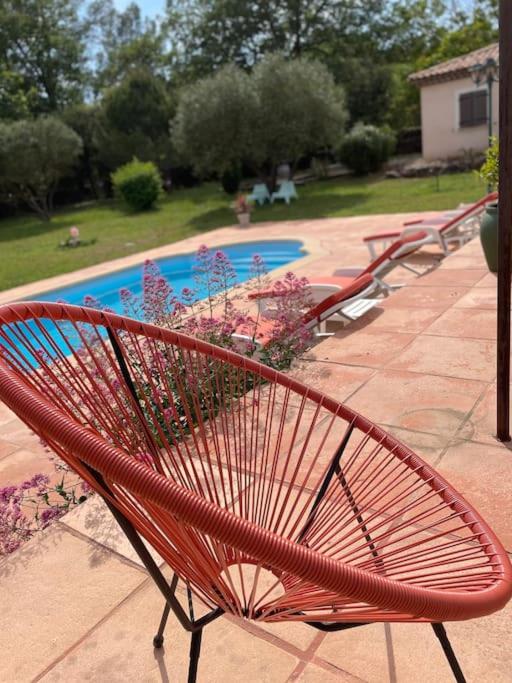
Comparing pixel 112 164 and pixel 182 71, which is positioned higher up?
pixel 182 71

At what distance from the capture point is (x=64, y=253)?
44.7 ft

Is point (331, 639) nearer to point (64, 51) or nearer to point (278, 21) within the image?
point (278, 21)

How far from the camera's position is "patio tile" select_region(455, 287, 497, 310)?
4719 millimetres

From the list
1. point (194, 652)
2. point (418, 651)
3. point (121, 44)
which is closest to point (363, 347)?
point (418, 651)

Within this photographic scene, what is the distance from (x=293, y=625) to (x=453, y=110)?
2159 centimetres

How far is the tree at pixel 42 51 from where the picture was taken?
29.2 metres

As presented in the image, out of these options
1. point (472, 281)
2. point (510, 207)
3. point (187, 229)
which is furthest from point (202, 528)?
point (187, 229)

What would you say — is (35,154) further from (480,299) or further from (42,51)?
(480,299)

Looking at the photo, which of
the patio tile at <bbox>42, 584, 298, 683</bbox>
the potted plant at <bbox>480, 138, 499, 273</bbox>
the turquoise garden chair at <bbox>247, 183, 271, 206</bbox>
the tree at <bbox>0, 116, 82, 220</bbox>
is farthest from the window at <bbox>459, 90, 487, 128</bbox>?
the patio tile at <bbox>42, 584, 298, 683</bbox>

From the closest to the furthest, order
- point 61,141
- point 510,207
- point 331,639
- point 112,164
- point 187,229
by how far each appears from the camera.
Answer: point 331,639 → point 510,207 → point 187,229 → point 61,141 → point 112,164

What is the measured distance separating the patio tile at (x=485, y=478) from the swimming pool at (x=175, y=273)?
7.22 m

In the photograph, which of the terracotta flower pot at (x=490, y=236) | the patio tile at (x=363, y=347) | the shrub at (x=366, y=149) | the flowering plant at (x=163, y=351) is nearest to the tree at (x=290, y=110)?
the shrub at (x=366, y=149)

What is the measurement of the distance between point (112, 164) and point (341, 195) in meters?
11.8

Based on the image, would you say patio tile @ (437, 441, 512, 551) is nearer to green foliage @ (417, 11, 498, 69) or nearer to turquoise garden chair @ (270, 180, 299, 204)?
turquoise garden chair @ (270, 180, 299, 204)
